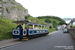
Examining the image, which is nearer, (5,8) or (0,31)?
(0,31)

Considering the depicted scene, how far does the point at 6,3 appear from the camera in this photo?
31.1 metres

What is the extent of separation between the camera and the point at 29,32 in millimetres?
12086

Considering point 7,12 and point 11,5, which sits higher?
point 11,5

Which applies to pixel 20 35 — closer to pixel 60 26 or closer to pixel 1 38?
pixel 1 38

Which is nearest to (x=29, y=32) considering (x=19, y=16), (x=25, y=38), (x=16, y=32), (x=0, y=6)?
(x=25, y=38)

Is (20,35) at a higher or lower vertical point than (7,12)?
lower

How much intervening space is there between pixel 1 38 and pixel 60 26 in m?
138

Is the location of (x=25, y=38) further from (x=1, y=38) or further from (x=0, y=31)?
(x=0, y=31)

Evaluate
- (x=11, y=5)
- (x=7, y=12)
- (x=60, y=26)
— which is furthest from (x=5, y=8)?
(x=60, y=26)

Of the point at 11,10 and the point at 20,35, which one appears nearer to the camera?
the point at 20,35

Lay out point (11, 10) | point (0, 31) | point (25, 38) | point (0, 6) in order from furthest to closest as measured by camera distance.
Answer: point (11, 10) < point (0, 6) < point (0, 31) < point (25, 38)

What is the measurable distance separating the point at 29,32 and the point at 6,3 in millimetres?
23661

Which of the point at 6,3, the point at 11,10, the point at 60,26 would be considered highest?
the point at 6,3

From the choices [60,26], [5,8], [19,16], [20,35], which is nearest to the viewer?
[20,35]
